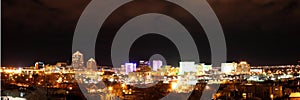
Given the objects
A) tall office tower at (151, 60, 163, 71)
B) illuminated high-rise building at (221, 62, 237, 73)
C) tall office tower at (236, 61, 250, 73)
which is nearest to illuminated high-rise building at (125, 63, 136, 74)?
tall office tower at (151, 60, 163, 71)

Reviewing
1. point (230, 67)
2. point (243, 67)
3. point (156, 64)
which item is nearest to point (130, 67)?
point (156, 64)

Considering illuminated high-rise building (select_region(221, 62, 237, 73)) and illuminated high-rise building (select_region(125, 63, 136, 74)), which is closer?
illuminated high-rise building (select_region(125, 63, 136, 74))

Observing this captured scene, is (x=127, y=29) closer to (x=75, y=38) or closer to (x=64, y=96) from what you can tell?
(x=75, y=38)

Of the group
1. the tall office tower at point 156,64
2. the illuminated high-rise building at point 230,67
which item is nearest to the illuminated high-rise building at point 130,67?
the tall office tower at point 156,64

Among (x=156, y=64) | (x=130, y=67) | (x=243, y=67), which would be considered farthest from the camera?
(x=243, y=67)

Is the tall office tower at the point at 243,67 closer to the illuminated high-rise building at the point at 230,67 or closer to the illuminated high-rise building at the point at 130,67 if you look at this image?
the illuminated high-rise building at the point at 230,67

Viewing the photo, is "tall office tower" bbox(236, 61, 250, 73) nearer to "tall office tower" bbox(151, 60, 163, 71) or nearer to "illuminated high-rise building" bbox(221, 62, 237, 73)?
"illuminated high-rise building" bbox(221, 62, 237, 73)

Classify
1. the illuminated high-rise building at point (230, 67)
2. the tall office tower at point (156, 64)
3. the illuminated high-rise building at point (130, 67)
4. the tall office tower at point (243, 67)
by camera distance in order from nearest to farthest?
the tall office tower at point (156, 64) < the illuminated high-rise building at point (130, 67) < the illuminated high-rise building at point (230, 67) < the tall office tower at point (243, 67)

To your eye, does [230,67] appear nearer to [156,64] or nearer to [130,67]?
[156,64]
